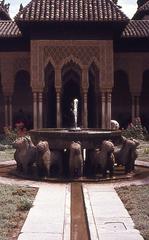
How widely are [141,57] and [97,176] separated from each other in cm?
1338

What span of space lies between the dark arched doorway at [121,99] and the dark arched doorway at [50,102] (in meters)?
3.18

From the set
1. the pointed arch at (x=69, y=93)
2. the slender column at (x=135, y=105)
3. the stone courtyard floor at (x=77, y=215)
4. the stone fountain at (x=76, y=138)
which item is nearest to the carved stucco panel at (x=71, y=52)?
the slender column at (x=135, y=105)

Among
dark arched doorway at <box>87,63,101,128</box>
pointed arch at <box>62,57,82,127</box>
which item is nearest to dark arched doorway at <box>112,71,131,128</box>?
dark arched doorway at <box>87,63,101,128</box>

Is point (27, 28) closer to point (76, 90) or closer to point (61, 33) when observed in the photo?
point (61, 33)

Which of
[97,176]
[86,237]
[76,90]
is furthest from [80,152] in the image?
[76,90]

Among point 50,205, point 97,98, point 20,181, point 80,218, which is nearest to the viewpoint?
point 80,218

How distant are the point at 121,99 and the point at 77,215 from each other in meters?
19.2

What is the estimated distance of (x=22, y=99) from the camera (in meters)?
25.9

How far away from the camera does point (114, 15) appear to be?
65.6 feet

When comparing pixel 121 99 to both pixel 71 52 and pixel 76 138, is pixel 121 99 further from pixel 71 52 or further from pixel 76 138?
pixel 76 138

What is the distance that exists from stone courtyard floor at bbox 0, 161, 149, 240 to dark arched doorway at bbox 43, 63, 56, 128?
45.2 ft

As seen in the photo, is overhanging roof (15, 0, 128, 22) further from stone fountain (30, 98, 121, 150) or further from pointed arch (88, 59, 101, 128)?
stone fountain (30, 98, 121, 150)

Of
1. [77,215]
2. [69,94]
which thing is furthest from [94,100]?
[77,215]

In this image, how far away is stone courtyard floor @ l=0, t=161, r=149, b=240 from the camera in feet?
19.2
